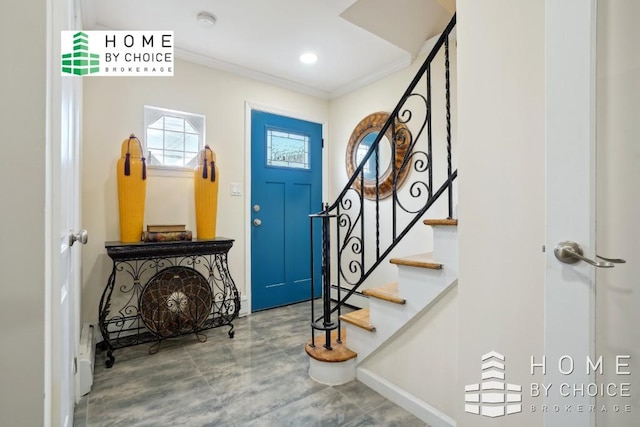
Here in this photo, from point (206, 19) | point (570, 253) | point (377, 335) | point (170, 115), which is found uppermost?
point (206, 19)

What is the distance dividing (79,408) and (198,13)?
254 cm

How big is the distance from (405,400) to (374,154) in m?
2.15

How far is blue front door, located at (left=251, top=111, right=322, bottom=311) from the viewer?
10.0 feet

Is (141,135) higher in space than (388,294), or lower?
higher

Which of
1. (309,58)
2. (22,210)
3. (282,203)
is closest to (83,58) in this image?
(309,58)

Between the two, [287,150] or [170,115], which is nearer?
[170,115]

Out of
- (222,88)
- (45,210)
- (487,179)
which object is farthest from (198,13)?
(487,179)

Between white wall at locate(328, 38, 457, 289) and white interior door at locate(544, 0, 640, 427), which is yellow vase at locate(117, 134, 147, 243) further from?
white interior door at locate(544, 0, 640, 427)

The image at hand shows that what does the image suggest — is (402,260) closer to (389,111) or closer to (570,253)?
(570,253)

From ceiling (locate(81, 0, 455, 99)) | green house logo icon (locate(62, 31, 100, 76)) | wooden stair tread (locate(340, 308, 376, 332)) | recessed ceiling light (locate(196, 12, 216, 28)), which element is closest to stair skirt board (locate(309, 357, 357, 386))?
wooden stair tread (locate(340, 308, 376, 332))

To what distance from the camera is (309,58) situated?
277cm

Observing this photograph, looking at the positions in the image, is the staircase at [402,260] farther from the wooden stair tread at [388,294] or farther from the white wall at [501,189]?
the white wall at [501,189]

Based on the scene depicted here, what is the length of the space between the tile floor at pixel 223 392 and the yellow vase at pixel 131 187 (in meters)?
0.90

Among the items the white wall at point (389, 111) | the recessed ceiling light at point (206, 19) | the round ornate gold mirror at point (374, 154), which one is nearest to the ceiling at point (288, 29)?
the recessed ceiling light at point (206, 19)
